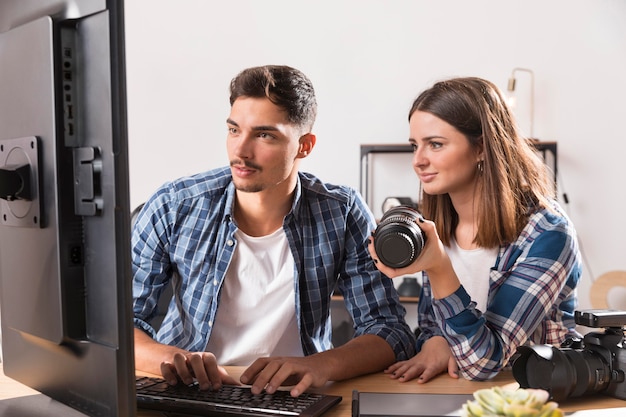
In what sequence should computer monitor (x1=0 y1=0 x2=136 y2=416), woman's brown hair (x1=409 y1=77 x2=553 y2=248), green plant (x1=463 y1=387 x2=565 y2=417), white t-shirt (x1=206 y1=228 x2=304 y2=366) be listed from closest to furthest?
green plant (x1=463 y1=387 x2=565 y2=417) → computer monitor (x1=0 y1=0 x2=136 y2=416) → woman's brown hair (x1=409 y1=77 x2=553 y2=248) → white t-shirt (x1=206 y1=228 x2=304 y2=366)

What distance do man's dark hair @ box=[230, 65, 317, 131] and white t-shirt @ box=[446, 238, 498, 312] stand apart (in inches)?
19.1

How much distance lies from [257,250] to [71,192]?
81 cm

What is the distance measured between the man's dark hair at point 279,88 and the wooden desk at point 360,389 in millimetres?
609

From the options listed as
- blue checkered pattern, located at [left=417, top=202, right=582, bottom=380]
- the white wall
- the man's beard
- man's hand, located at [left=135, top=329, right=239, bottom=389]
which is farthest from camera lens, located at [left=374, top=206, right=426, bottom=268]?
the white wall

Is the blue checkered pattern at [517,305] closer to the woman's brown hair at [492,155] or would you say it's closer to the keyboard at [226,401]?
the woman's brown hair at [492,155]

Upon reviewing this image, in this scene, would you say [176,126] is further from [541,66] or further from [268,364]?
[268,364]

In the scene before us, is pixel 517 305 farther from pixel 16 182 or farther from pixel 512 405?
pixel 16 182

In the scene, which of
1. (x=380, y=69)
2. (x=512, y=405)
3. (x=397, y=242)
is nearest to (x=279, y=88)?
(x=397, y=242)

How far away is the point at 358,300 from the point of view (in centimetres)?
139

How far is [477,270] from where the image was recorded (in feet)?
4.56

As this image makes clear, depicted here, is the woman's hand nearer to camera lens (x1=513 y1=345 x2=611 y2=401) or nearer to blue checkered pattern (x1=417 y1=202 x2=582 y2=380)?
blue checkered pattern (x1=417 y1=202 x2=582 y2=380)

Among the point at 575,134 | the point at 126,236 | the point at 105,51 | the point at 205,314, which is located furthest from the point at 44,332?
the point at 575,134

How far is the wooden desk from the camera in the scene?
872 mm

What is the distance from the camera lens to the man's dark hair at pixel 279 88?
1.46 meters
